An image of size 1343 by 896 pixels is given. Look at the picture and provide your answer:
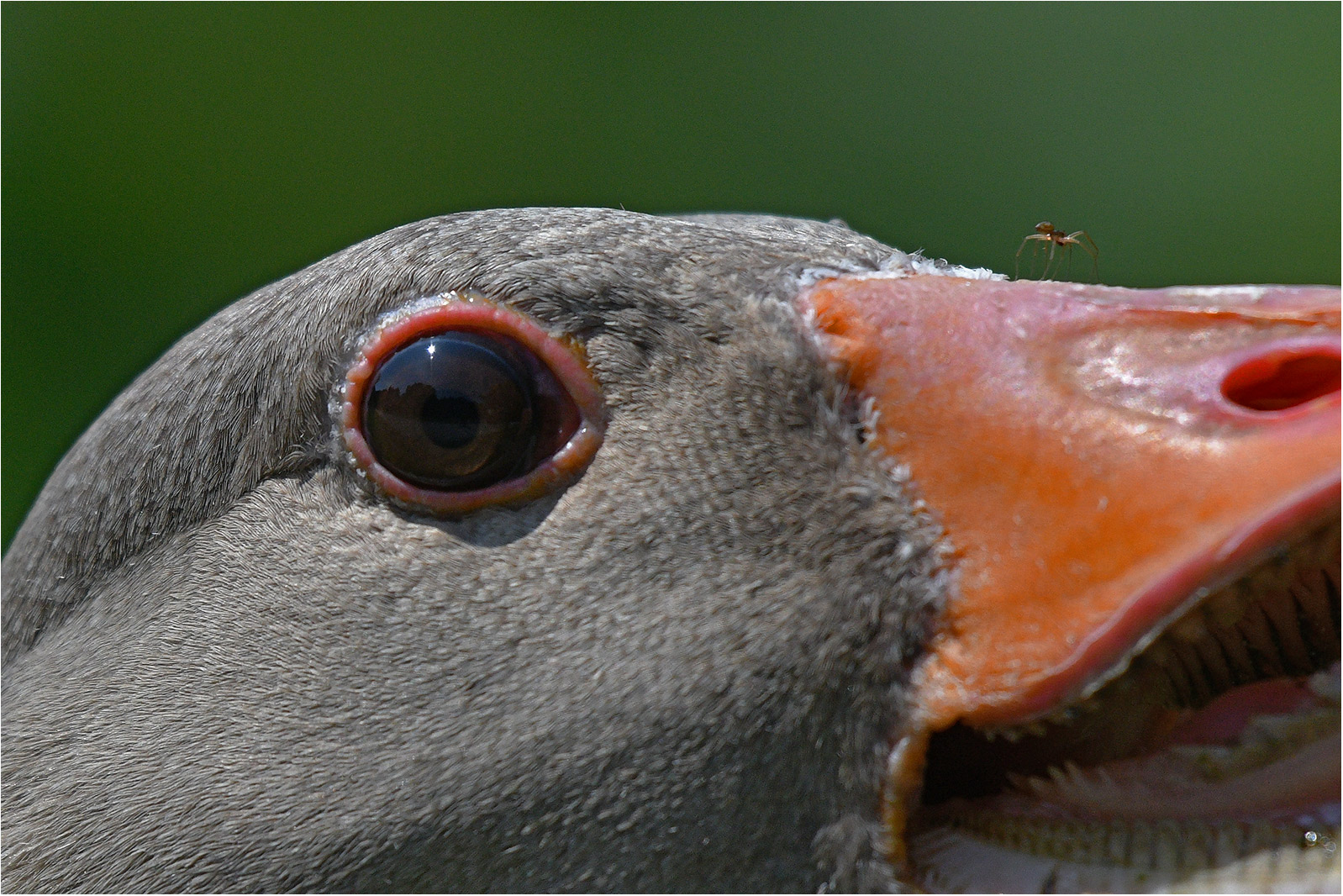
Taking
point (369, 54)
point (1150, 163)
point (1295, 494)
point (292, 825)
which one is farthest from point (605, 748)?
point (1150, 163)

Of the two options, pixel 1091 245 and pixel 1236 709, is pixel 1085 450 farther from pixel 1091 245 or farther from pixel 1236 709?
pixel 1091 245

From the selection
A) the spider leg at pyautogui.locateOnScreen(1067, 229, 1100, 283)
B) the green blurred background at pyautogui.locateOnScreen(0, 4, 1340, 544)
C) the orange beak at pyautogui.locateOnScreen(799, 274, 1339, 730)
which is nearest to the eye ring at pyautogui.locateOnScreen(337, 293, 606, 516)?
the orange beak at pyautogui.locateOnScreen(799, 274, 1339, 730)

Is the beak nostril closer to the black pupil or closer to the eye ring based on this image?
the eye ring

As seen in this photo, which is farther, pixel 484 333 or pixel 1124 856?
pixel 484 333

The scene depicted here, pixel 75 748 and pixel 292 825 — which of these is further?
pixel 75 748

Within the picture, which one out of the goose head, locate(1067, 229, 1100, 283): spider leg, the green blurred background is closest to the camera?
the goose head

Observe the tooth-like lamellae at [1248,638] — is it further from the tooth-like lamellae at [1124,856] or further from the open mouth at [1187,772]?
Answer: the tooth-like lamellae at [1124,856]

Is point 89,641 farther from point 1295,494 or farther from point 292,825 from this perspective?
point 1295,494

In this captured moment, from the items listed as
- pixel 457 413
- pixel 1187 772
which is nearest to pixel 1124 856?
pixel 1187 772
